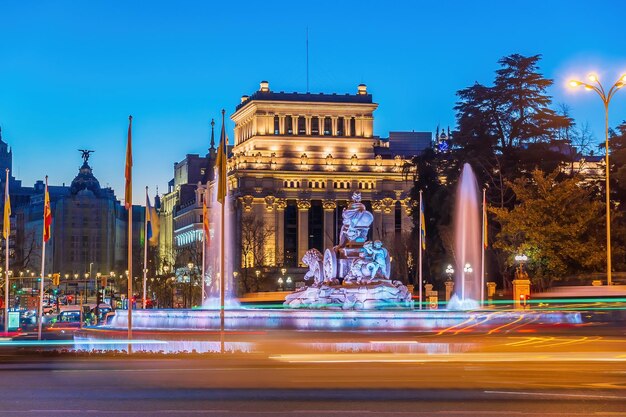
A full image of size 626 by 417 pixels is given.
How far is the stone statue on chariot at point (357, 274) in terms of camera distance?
5028 centimetres

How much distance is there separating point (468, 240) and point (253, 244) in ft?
193

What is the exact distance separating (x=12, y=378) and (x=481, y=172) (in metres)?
65.2

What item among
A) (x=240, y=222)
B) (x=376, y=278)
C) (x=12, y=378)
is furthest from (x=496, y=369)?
(x=240, y=222)

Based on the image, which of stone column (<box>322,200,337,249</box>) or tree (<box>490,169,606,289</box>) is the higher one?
stone column (<box>322,200,337,249</box>)

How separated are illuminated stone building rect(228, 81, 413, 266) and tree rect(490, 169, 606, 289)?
268ft

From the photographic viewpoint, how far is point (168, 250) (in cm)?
17262

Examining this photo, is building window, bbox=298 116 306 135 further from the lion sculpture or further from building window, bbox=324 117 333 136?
the lion sculpture

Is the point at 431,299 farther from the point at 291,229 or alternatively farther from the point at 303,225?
the point at 291,229

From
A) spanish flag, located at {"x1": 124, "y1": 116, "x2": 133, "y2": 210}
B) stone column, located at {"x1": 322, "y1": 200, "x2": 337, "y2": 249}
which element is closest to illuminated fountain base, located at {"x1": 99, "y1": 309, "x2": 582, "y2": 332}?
spanish flag, located at {"x1": 124, "y1": 116, "x2": 133, "y2": 210}

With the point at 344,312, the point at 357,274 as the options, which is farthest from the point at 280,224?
the point at 344,312

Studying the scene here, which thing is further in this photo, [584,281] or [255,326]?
[584,281]

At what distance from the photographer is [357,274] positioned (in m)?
50.5

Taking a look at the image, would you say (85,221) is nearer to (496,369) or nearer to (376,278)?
(376,278)

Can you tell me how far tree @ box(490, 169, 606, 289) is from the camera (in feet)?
231
